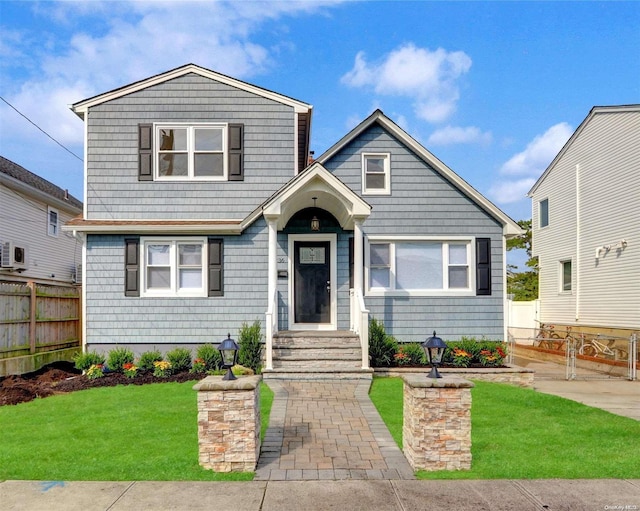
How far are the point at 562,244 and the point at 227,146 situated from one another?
44.6ft

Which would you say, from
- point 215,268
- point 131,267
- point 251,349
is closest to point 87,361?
point 131,267

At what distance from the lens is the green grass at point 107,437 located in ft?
15.9

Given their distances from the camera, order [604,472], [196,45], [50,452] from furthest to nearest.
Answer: [196,45] → [50,452] → [604,472]

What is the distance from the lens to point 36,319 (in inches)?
439

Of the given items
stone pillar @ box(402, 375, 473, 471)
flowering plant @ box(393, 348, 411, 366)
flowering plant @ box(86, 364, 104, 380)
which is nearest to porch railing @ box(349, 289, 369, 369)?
flowering plant @ box(393, 348, 411, 366)

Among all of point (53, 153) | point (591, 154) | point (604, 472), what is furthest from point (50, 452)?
point (591, 154)

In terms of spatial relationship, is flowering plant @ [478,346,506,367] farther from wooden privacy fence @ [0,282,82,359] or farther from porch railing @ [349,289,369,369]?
wooden privacy fence @ [0,282,82,359]

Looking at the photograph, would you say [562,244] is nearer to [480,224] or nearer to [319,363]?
[480,224]

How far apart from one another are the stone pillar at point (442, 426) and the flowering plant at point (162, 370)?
21.1ft

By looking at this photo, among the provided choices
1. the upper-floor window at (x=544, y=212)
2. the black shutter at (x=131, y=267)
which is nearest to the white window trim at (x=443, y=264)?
the black shutter at (x=131, y=267)

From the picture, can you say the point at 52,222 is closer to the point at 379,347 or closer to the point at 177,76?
the point at 177,76

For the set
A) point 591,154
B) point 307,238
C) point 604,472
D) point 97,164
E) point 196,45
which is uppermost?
point 196,45

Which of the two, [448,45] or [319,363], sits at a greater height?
[448,45]

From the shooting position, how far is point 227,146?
11.3 metres
